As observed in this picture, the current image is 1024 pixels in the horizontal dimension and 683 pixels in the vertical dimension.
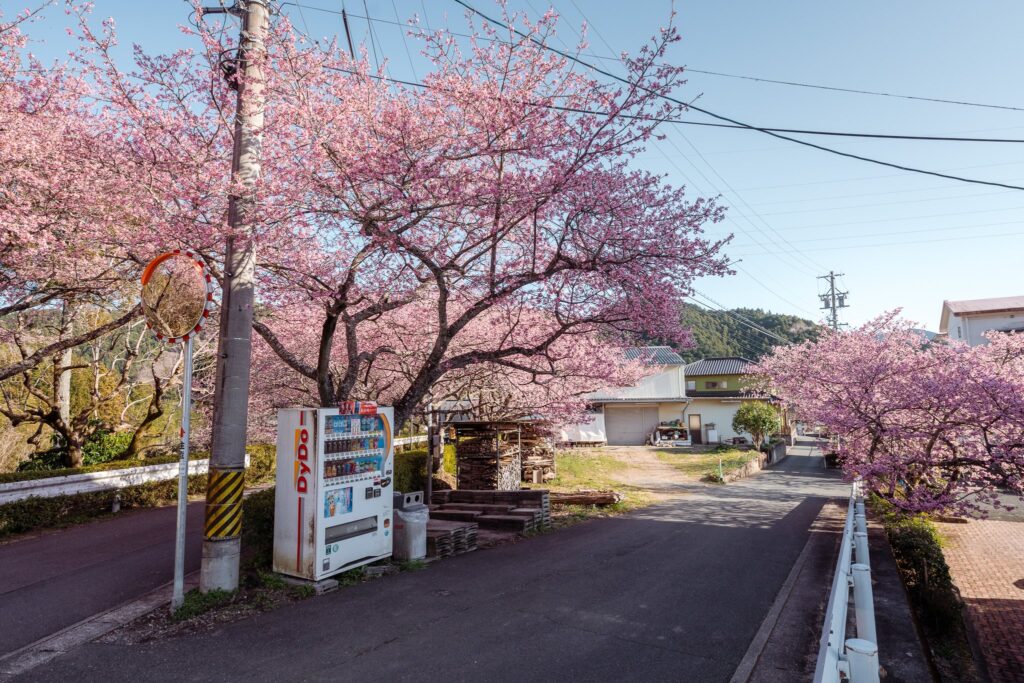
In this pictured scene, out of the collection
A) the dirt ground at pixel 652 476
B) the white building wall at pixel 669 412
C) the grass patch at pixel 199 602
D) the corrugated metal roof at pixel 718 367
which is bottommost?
the dirt ground at pixel 652 476

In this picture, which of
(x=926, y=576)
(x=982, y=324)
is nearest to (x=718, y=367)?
(x=982, y=324)

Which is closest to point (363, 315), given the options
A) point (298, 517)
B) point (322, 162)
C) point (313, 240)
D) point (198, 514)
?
point (313, 240)

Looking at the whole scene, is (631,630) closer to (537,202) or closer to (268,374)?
(537,202)

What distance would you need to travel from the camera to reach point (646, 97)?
7.80 m

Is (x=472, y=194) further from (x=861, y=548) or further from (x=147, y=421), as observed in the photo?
(x=147, y=421)

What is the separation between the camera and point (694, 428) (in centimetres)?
4203

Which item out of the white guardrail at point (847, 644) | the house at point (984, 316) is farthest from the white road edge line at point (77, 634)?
the house at point (984, 316)

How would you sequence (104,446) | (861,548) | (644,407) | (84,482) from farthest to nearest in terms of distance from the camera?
1. (644,407)
2. (104,446)
3. (84,482)
4. (861,548)

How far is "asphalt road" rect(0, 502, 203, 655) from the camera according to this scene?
6.46 meters

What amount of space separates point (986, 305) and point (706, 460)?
23.2m

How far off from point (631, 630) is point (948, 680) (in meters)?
3.16

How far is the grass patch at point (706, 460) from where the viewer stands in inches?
959

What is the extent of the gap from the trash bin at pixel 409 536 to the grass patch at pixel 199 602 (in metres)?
2.65

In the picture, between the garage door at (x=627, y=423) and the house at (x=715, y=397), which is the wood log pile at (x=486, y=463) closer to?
the garage door at (x=627, y=423)
